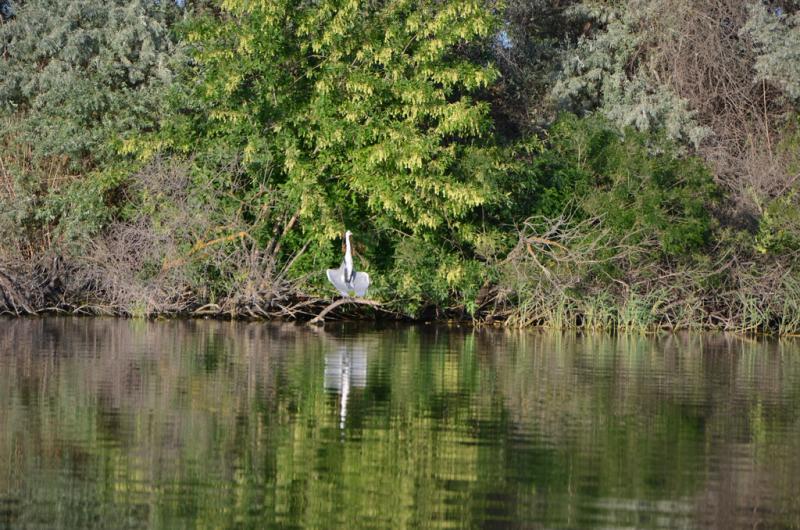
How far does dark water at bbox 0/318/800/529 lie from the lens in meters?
8.52

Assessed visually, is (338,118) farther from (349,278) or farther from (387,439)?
(387,439)

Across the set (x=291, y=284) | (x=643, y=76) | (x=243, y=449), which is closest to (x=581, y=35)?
(x=643, y=76)

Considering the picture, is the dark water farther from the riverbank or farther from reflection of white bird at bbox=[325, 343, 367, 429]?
the riverbank

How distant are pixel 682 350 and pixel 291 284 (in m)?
7.76

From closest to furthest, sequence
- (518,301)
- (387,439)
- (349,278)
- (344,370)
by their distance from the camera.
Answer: (387,439)
(344,370)
(349,278)
(518,301)

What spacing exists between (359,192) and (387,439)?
14.5m

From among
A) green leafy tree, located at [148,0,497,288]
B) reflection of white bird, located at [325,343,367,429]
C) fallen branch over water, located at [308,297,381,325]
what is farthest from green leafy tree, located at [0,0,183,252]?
reflection of white bird, located at [325,343,367,429]

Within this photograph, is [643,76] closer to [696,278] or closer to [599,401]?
[696,278]

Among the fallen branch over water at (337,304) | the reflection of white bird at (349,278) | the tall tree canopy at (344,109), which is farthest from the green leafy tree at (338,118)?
the reflection of white bird at (349,278)

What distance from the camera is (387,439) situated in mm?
11000

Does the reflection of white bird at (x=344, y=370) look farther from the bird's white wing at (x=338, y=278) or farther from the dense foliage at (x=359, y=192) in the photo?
the dense foliage at (x=359, y=192)

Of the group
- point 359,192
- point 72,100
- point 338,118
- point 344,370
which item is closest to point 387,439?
point 344,370

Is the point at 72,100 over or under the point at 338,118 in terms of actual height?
over

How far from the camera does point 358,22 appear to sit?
83.5ft
